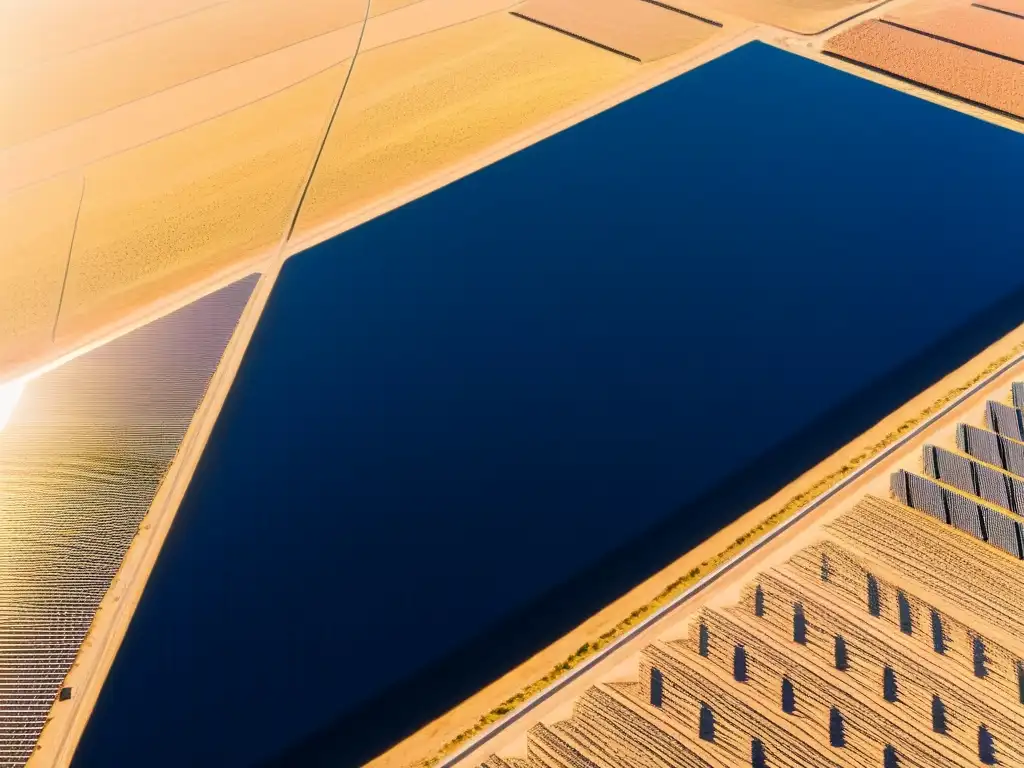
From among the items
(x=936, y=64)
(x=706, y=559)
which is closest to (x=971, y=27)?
(x=936, y=64)

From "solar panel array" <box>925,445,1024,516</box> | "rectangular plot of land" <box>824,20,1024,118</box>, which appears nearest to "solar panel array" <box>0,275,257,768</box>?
"solar panel array" <box>925,445,1024,516</box>

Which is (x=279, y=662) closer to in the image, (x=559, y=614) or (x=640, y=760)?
(x=559, y=614)

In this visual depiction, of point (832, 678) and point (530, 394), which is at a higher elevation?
point (530, 394)

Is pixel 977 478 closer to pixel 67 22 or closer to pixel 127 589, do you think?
pixel 127 589

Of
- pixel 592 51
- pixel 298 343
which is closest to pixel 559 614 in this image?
pixel 298 343

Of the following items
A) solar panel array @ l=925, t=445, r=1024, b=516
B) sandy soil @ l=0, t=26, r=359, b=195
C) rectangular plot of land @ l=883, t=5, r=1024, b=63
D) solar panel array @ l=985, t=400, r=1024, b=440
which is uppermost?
rectangular plot of land @ l=883, t=5, r=1024, b=63

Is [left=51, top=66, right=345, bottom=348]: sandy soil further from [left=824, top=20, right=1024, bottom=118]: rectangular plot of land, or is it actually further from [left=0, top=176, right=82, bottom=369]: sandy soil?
[left=824, top=20, right=1024, bottom=118]: rectangular plot of land
